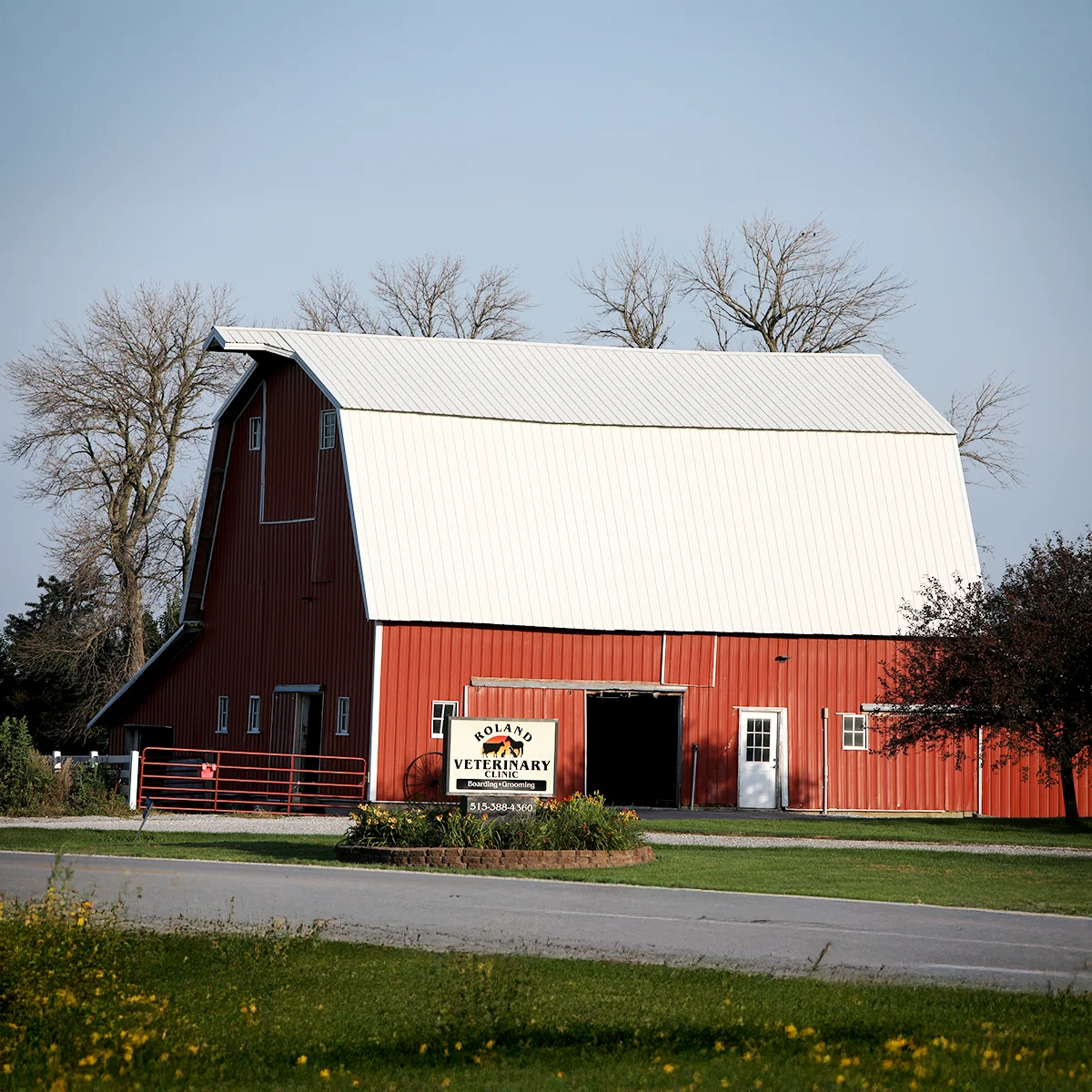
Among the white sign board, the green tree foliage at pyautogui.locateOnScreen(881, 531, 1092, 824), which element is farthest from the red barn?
the white sign board

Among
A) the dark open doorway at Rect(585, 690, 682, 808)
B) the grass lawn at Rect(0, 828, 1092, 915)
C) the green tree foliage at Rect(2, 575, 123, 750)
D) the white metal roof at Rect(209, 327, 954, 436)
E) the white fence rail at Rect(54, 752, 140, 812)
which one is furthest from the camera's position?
the green tree foliage at Rect(2, 575, 123, 750)

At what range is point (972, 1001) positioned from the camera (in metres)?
10.4

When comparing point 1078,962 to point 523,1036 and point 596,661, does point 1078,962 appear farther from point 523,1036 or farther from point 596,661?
point 596,661

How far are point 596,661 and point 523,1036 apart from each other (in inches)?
979

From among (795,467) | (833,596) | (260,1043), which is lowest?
(260,1043)

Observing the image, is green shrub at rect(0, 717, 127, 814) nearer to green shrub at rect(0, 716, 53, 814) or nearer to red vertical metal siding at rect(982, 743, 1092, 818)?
green shrub at rect(0, 716, 53, 814)

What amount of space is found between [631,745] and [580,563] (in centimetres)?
825

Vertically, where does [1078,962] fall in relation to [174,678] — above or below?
below

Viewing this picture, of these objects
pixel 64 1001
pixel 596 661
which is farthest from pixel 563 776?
pixel 64 1001

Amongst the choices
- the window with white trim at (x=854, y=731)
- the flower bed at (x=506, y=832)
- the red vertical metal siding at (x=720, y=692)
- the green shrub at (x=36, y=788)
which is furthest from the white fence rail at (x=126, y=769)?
the window with white trim at (x=854, y=731)

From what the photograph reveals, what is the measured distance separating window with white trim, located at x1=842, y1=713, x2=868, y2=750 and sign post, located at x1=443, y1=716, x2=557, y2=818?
47.5 feet

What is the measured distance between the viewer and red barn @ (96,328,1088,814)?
110 ft

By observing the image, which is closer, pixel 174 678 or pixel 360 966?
pixel 360 966

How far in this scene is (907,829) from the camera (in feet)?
93.7
